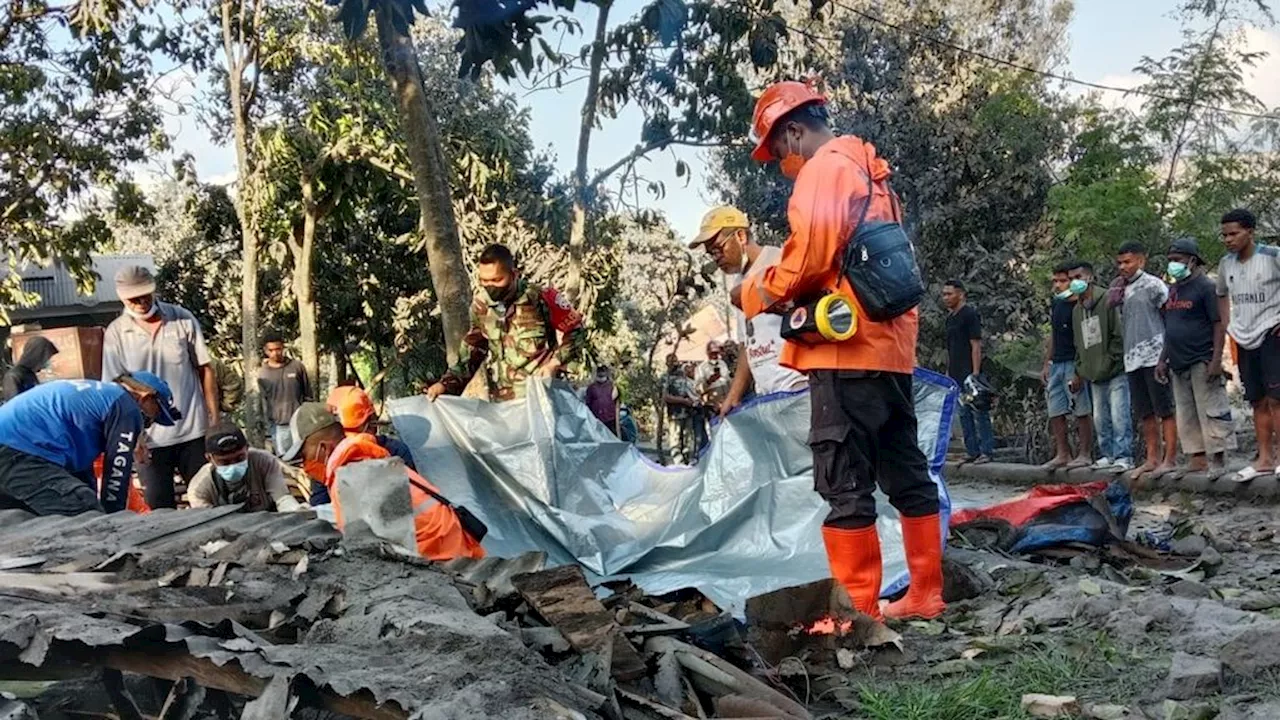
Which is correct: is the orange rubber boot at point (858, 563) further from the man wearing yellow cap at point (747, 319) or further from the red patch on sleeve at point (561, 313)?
the red patch on sleeve at point (561, 313)

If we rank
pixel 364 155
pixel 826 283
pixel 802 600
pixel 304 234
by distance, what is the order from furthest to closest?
pixel 304 234 < pixel 364 155 < pixel 826 283 < pixel 802 600

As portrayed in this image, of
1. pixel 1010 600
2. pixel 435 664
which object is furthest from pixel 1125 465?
pixel 435 664

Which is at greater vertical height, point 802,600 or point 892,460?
point 892,460

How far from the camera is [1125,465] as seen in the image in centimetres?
834

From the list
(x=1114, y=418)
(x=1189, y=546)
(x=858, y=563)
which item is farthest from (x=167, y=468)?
(x=1114, y=418)

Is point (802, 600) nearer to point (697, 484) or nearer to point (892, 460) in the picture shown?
point (892, 460)

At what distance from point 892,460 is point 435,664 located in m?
2.00

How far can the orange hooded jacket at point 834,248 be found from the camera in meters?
3.69

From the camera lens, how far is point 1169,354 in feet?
24.6

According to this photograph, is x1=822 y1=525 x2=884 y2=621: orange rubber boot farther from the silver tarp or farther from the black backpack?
the black backpack

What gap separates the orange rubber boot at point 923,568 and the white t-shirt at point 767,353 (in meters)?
1.27

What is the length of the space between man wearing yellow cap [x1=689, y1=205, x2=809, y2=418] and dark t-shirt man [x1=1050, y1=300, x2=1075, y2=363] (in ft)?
13.9

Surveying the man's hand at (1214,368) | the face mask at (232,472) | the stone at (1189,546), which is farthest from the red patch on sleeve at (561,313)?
the man's hand at (1214,368)

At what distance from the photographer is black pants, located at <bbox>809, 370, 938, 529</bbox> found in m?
3.73
